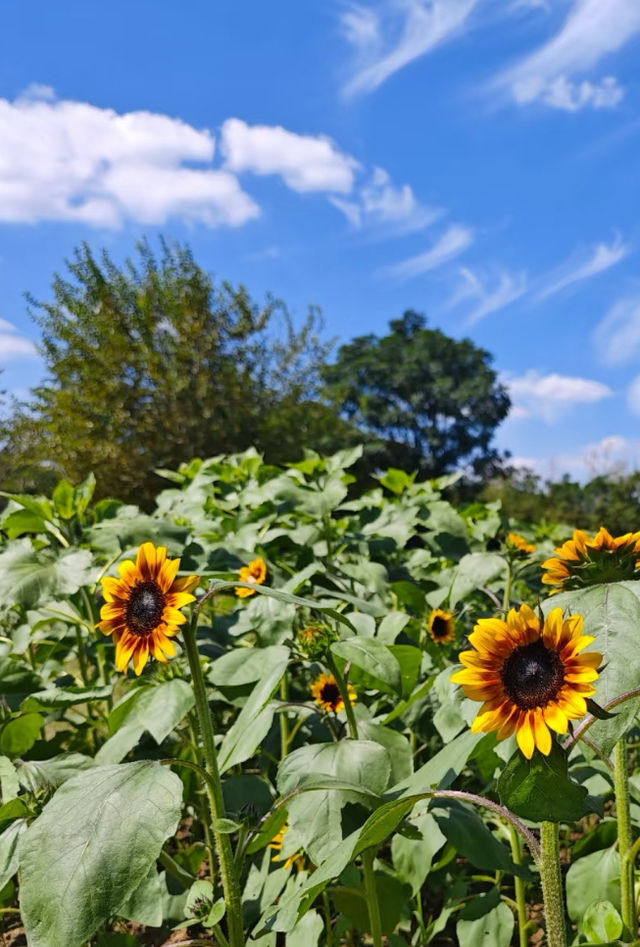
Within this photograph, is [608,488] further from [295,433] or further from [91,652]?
[91,652]

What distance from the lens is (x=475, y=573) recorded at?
6.59 feet

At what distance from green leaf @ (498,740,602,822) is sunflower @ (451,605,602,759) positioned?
27 millimetres

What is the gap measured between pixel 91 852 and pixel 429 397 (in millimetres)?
39935

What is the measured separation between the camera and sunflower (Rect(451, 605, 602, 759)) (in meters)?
0.95

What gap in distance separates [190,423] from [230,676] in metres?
17.3

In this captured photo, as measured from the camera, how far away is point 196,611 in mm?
1368

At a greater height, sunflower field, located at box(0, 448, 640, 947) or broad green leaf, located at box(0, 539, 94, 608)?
A: broad green leaf, located at box(0, 539, 94, 608)

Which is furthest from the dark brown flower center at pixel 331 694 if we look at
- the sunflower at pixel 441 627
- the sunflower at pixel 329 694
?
the sunflower at pixel 441 627

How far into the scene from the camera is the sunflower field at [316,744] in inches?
41.0

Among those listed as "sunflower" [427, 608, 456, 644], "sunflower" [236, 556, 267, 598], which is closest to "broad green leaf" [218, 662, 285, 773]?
"sunflower" [236, 556, 267, 598]

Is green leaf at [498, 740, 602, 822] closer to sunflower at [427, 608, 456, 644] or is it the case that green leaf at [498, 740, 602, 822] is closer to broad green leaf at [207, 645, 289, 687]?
broad green leaf at [207, 645, 289, 687]

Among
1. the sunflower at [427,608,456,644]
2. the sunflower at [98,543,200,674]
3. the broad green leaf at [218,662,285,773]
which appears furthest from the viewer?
the sunflower at [427,608,456,644]

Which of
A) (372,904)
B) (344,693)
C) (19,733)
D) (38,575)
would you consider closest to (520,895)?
(372,904)

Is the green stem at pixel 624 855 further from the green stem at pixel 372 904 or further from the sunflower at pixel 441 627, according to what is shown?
the sunflower at pixel 441 627
